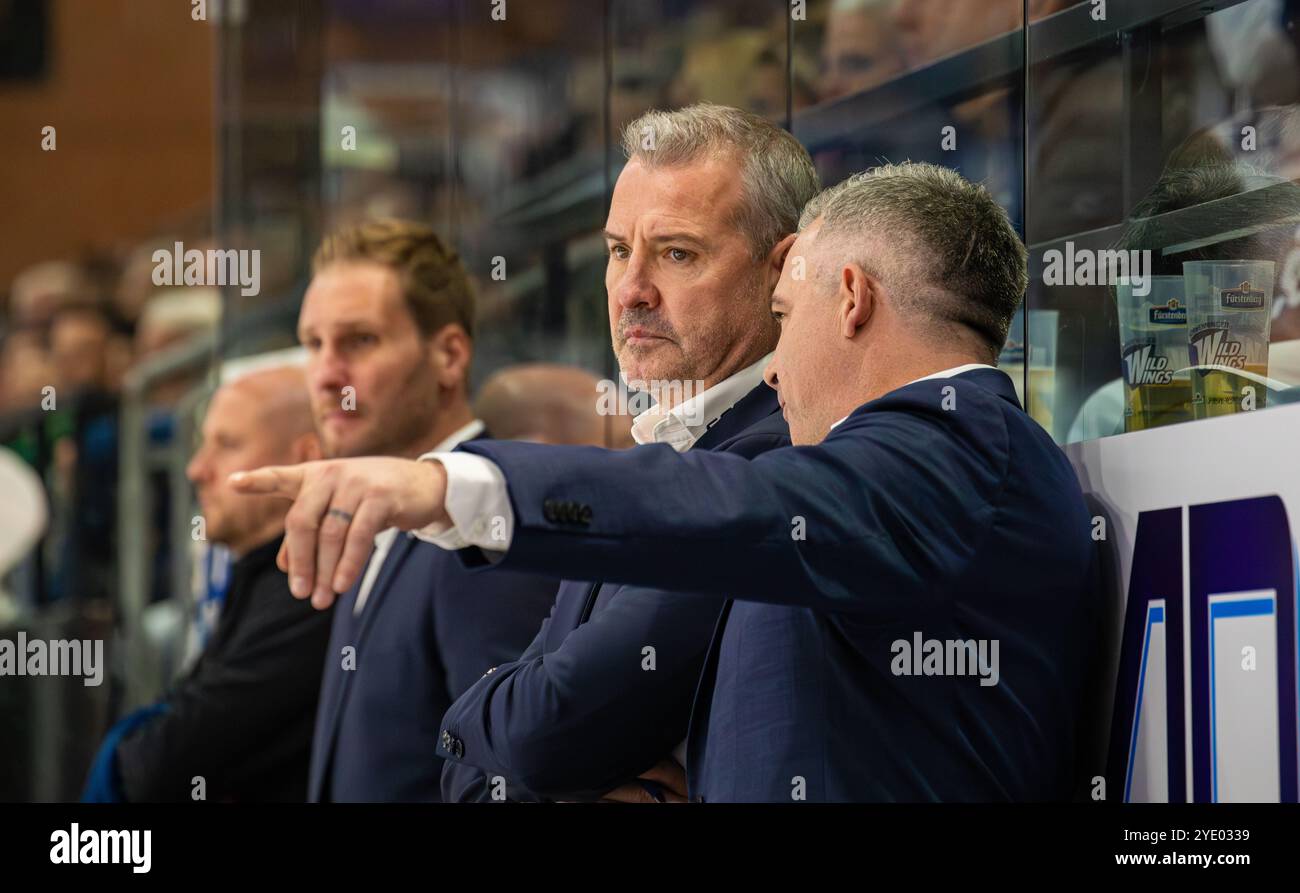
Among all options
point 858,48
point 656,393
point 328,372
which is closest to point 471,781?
point 656,393

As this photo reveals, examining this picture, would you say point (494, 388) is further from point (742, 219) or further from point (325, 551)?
point (325, 551)

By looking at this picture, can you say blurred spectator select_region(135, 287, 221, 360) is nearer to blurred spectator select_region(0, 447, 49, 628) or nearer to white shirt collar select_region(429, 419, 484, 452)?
blurred spectator select_region(0, 447, 49, 628)

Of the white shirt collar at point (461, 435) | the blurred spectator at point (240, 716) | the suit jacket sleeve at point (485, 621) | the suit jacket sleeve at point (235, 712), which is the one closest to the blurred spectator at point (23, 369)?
the blurred spectator at point (240, 716)

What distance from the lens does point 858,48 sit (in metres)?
3.57

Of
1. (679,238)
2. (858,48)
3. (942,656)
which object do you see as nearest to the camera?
(942,656)

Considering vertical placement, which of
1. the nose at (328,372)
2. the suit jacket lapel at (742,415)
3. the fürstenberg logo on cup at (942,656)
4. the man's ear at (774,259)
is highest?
the nose at (328,372)

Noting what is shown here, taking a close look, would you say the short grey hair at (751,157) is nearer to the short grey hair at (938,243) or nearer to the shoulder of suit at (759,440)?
the shoulder of suit at (759,440)

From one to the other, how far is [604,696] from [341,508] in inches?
27.5

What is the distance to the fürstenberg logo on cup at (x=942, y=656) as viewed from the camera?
4.74ft

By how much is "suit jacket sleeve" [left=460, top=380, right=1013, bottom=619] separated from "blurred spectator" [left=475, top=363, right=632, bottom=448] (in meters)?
2.42

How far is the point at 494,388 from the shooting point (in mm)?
4137

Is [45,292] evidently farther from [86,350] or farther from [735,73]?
[735,73]
